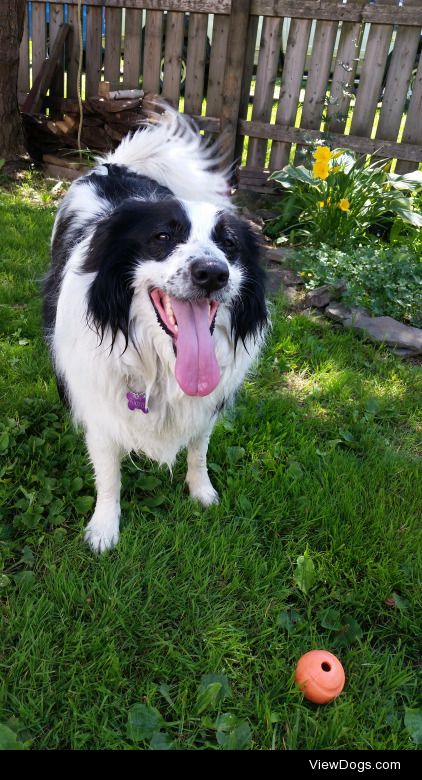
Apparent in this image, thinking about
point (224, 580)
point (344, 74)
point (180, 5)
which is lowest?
point (224, 580)

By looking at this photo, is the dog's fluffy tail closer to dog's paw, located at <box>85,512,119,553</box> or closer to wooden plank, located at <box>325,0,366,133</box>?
dog's paw, located at <box>85,512,119,553</box>

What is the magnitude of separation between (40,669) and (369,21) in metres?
5.29

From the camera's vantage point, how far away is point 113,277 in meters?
1.76

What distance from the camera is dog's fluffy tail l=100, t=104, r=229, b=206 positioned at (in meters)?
2.46

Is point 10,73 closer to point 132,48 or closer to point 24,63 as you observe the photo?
point 132,48

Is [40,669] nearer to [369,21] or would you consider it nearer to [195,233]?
[195,233]

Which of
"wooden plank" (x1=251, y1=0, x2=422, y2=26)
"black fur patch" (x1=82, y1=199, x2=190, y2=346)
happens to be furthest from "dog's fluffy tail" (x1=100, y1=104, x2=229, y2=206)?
"wooden plank" (x1=251, y1=0, x2=422, y2=26)

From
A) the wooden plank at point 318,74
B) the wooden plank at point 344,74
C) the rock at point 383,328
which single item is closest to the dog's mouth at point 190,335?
the rock at point 383,328

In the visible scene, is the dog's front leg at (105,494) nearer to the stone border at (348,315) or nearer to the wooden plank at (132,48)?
the stone border at (348,315)

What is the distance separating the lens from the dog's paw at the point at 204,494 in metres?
2.28

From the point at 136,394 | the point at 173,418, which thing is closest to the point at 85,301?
the point at 136,394

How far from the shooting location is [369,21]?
4.61 meters

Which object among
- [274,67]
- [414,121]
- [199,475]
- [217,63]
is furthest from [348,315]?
[217,63]

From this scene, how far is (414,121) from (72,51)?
413 centimetres
